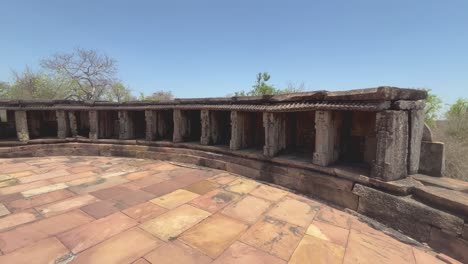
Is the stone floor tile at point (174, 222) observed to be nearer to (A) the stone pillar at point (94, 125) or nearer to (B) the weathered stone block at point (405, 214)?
(B) the weathered stone block at point (405, 214)

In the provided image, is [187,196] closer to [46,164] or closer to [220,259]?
[220,259]

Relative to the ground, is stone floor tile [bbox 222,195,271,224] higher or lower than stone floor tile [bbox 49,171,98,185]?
lower

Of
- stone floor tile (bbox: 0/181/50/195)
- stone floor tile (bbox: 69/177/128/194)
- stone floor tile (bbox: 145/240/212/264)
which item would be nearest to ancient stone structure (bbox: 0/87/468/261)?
stone floor tile (bbox: 69/177/128/194)

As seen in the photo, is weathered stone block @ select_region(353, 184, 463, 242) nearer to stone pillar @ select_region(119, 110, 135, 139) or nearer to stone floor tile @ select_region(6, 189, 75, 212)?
stone floor tile @ select_region(6, 189, 75, 212)

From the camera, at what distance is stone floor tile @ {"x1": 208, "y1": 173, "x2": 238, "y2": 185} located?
436 centimetres

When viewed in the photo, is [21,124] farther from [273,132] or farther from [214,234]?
[273,132]

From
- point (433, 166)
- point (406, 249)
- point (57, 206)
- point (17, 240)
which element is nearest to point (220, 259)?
point (406, 249)

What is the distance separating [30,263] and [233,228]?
6.68 ft

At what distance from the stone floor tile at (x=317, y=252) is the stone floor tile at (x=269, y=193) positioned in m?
1.15

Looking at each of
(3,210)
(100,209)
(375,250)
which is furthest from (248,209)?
(3,210)

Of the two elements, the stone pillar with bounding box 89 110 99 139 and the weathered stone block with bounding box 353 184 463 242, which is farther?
the stone pillar with bounding box 89 110 99 139

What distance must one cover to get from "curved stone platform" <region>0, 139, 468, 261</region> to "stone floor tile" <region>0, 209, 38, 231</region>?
213 cm

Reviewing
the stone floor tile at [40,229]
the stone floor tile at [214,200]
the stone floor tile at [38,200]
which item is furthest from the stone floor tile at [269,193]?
the stone floor tile at [38,200]

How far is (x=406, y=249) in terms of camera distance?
2369 millimetres
